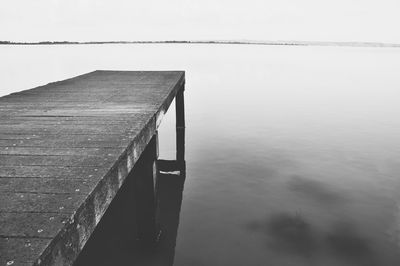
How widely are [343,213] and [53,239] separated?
6.37 metres

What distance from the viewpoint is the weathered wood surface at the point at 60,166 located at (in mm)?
1764

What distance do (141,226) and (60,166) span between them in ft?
8.99

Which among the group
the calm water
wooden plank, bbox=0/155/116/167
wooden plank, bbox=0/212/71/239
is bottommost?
the calm water

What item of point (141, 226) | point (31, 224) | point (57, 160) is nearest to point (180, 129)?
point (141, 226)

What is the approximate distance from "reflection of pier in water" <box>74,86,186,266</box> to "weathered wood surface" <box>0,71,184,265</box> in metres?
0.60

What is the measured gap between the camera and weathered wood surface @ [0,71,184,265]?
1.76 metres

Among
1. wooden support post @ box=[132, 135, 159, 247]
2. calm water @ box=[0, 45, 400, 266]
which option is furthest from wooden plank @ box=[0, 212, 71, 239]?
calm water @ box=[0, 45, 400, 266]

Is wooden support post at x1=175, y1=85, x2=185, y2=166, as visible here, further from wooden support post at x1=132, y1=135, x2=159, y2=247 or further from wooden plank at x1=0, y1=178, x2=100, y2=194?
wooden plank at x1=0, y1=178, x2=100, y2=194

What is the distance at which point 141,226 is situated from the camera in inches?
204

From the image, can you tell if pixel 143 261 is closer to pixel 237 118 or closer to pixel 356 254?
pixel 356 254

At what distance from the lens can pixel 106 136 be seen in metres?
3.61

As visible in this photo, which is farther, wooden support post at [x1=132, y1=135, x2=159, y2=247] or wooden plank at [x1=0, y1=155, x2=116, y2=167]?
wooden support post at [x1=132, y1=135, x2=159, y2=247]

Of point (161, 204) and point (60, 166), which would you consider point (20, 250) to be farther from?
point (161, 204)

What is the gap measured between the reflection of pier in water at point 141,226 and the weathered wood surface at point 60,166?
603 millimetres
